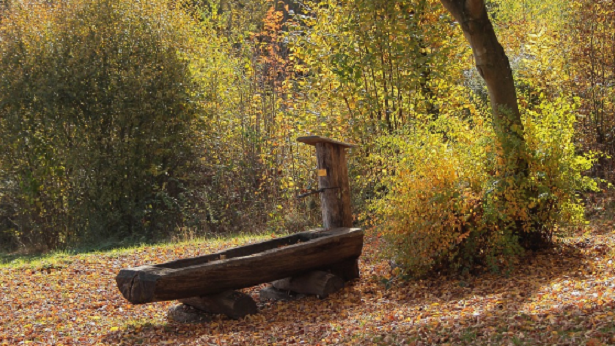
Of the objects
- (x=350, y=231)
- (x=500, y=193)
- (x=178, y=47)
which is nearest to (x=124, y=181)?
(x=178, y=47)

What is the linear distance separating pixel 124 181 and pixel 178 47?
2543 mm

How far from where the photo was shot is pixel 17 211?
13031 millimetres

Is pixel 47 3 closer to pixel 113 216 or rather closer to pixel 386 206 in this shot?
pixel 113 216

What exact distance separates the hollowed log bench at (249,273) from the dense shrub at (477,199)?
1.87 ft

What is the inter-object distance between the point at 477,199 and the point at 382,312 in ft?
4.80

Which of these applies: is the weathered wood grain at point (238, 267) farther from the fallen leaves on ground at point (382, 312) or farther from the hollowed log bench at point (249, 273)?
the fallen leaves on ground at point (382, 312)

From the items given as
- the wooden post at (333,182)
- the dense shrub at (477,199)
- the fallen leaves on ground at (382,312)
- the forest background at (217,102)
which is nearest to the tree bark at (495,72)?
the dense shrub at (477,199)

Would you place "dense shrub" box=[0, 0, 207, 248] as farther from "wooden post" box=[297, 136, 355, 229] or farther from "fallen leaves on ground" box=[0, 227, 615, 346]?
"wooden post" box=[297, 136, 355, 229]

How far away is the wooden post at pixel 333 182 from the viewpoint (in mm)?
7156

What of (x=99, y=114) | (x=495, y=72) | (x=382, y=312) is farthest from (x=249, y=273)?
(x=99, y=114)

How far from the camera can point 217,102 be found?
41.7 ft

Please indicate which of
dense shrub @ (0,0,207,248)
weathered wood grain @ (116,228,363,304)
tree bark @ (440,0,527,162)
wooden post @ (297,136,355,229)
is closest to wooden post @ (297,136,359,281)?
wooden post @ (297,136,355,229)

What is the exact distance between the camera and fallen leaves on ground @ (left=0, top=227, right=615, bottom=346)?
4.49 metres

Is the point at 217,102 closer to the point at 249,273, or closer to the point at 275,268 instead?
the point at 275,268
